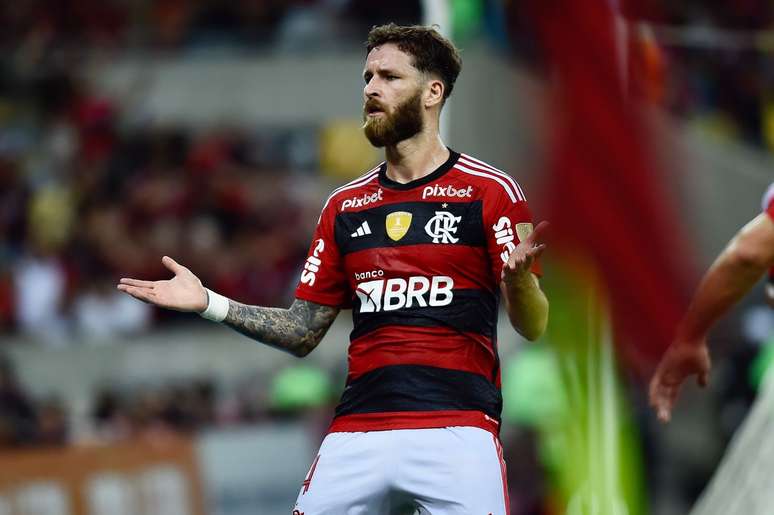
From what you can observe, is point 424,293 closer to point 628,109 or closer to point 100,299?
point 628,109

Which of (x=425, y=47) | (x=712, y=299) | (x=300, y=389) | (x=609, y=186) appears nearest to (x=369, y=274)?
(x=425, y=47)

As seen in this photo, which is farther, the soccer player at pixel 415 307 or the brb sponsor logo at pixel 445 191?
the brb sponsor logo at pixel 445 191

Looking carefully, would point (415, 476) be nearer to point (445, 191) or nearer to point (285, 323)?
point (285, 323)

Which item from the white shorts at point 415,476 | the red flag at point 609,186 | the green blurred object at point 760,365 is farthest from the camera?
the green blurred object at point 760,365

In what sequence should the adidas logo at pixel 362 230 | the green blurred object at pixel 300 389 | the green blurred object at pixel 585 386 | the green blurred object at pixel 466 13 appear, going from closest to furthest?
1. the adidas logo at pixel 362 230
2. the green blurred object at pixel 585 386
3. the green blurred object at pixel 466 13
4. the green blurred object at pixel 300 389

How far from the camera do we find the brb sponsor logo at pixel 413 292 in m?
5.29

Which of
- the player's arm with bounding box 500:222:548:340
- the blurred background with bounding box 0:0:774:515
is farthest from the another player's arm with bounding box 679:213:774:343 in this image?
the blurred background with bounding box 0:0:774:515

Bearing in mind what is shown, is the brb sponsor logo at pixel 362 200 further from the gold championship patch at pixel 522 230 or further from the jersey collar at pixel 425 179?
the gold championship patch at pixel 522 230

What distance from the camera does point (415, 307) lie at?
5.30 meters

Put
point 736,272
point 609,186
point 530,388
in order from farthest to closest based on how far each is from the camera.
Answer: point 530,388 < point 609,186 < point 736,272

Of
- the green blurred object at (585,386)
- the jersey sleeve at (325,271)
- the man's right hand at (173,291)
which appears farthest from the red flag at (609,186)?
the man's right hand at (173,291)

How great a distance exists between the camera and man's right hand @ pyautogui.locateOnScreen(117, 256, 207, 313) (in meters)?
5.24

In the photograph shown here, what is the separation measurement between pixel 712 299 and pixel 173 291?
6.63 ft

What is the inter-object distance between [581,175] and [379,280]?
350 centimetres
